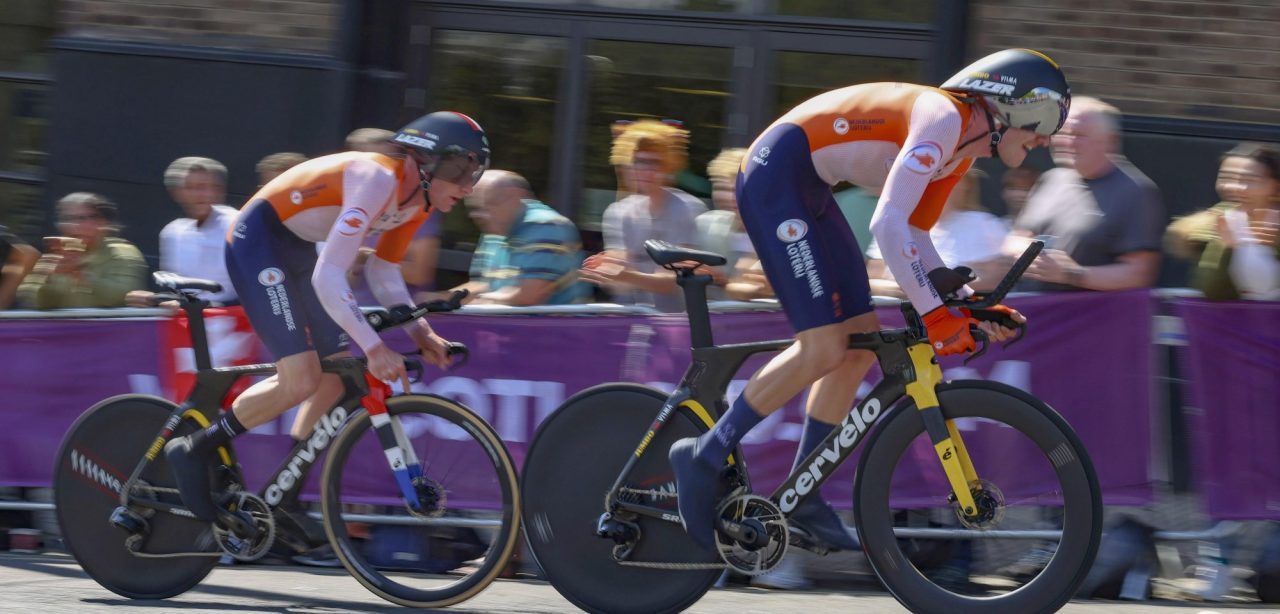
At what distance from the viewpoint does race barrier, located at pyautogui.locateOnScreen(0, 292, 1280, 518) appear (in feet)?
20.3

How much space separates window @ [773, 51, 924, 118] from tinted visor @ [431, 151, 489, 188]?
4227 mm

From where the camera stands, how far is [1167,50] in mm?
8453

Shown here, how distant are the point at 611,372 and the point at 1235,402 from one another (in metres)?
2.51

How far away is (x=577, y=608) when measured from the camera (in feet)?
18.2

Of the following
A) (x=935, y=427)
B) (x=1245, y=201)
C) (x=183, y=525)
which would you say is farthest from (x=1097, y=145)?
(x=183, y=525)

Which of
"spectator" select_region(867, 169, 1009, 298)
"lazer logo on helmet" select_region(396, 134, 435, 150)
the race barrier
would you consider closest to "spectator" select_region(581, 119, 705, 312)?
the race barrier

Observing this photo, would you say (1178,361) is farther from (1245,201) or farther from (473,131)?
(473,131)

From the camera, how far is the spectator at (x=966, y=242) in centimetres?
661

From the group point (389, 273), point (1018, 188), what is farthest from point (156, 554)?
point (1018, 188)

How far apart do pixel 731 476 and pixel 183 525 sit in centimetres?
211

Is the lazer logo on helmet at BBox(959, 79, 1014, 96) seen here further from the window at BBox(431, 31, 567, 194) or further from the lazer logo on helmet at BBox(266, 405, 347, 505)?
the window at BBox(431, 31, 567, 194)

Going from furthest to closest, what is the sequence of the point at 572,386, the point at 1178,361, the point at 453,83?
the point at 453,83, the point at 572,386, the point at 1178,361

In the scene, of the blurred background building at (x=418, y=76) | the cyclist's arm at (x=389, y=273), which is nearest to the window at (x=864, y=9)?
the blurred background building at (x=418, y=76)

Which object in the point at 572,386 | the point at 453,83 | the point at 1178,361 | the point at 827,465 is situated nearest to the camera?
the point at 827,465
